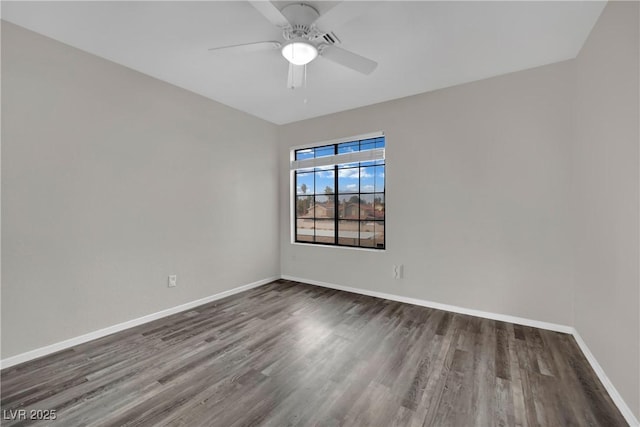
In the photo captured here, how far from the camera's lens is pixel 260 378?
194 centimetres

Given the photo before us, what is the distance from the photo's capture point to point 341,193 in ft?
13.7

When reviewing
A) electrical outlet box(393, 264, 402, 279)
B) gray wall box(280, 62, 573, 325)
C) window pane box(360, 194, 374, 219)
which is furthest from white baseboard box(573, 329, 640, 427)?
window pane box(360, 194, 374, 219)

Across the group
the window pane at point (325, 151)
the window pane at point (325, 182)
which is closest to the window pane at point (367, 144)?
the window pane at point (325, 151)

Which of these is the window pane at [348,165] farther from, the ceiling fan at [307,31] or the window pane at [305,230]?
the ceiling fan at [307,31]

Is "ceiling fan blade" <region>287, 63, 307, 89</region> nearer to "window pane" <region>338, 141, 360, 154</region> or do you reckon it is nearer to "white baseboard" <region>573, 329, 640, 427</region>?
"window pane" <region>338, 141, 360, 154</region>

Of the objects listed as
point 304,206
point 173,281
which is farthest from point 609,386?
point 173,281

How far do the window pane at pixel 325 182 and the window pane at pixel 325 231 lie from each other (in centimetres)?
49

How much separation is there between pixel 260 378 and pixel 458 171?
292cm

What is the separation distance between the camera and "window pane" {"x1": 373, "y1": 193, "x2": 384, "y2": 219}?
3.79m

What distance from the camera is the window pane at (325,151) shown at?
4289mm

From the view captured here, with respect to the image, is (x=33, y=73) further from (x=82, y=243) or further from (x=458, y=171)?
(x=458, y=171)

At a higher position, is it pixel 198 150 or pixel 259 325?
pixel 198 150

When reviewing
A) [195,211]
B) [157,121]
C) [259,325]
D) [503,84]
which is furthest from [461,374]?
[157,121]

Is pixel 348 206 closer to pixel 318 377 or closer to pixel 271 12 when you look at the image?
pixel 318 377
